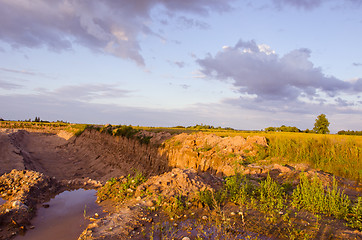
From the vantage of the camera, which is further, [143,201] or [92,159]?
[92,159]

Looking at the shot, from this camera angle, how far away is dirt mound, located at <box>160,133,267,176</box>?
10067 millimetres

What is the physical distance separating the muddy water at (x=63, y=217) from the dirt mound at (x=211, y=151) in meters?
5.48

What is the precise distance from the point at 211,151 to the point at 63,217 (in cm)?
748

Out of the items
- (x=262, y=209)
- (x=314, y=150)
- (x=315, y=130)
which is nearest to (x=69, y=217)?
(x=262, y=209)

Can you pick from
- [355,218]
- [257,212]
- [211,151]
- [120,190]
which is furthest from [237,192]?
[211,151]

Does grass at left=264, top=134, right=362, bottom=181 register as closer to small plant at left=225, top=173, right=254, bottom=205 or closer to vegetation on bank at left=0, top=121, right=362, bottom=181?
vegetation on bank at left=0, top=121, right=362, bottom=181

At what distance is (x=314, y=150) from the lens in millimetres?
9453

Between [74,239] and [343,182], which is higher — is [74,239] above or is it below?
below

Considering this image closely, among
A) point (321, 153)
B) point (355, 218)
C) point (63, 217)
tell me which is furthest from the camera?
point (321, 153)

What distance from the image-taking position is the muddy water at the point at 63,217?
16.0 ft

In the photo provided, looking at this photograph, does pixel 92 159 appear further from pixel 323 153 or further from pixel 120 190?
pixel 323 153

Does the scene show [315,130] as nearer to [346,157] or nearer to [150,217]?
[346,157]

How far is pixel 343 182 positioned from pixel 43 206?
1019 centimetres

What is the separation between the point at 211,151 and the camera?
11.3m
